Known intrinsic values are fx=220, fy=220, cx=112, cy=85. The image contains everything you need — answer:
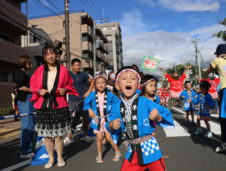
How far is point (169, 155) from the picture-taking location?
402 cm

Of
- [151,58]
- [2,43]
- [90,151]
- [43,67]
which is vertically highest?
[2,43]

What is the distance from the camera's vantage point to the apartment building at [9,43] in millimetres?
15258

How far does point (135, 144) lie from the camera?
2264 mm

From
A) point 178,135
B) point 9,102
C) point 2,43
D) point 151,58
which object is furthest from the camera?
point 9,102

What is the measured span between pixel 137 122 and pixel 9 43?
52.2 feet

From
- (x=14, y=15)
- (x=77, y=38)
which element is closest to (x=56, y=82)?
(x=14, y=15)

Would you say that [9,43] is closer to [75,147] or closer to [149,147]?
[75,147]

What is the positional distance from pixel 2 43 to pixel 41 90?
1347 centimetres

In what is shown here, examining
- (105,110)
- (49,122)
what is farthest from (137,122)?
(105,110)

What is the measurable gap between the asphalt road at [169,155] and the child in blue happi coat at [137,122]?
4.29 ft

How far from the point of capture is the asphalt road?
137 inches

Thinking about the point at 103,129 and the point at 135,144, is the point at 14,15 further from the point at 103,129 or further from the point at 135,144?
the point at 135,144

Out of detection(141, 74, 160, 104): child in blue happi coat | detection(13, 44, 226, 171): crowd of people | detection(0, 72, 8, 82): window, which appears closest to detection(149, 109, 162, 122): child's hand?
detection(13, 44, 226, 171): crowd of people

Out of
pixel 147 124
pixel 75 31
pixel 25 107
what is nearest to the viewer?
pixel 147 124
